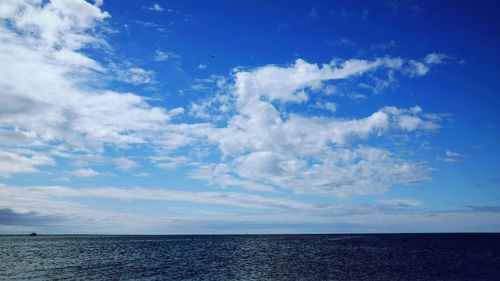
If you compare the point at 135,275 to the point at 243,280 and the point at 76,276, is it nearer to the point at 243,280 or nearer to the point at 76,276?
the point at 76,276

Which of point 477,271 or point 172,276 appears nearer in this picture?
point 172,276

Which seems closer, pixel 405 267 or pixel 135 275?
pixel 135 275

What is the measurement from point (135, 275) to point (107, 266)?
14.3 meters

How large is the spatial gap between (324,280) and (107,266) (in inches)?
1527

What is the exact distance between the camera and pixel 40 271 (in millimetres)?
63875

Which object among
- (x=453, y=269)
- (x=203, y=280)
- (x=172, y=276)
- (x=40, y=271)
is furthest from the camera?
(x=453, y=269)

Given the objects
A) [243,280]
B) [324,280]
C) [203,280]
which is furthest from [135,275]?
[324,280]

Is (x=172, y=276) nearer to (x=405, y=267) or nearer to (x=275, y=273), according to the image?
(x=275, y=273)

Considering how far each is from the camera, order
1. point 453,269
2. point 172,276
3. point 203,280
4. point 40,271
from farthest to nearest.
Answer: point 453,269 < point 40,271 < point 172,276 < point 203,280

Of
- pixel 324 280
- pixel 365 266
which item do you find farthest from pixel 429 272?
pixel 324 280

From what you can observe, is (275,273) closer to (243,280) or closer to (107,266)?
(243,280)

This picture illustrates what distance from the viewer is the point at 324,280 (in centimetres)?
5528

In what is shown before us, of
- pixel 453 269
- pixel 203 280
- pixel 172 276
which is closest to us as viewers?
pixel 203 280

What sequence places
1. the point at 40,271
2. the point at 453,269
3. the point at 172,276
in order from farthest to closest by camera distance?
the point at 453,269 < the point at 40,271 < the point at 172,276
